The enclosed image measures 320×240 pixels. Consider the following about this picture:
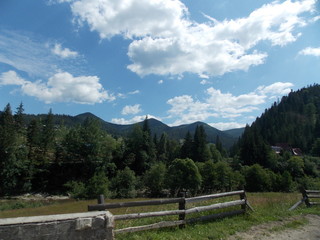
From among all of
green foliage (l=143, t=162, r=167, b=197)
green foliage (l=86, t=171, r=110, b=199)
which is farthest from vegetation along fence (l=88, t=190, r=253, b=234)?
green foliage (l=143, t=162, r=167, b=197)

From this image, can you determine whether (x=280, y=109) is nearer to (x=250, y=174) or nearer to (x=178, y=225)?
(x=250, y=174)

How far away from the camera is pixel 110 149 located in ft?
227

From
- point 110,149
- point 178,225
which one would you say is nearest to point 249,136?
point 110,149

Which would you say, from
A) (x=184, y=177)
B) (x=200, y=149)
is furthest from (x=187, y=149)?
(x=184, y=177)

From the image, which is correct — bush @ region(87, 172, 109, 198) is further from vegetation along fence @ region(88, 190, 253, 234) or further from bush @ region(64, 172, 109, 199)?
vegetation along fence @ region(88, 190, 253, 234)

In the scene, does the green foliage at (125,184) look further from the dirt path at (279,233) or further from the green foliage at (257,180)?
the dirt path at (279,233)

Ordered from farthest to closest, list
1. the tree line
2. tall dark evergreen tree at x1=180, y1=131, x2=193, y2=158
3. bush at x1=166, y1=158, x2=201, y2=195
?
tall dark evergreen tree at x1=180, y1=131, x2=193, y2=158 → the tree line → bush at x1=166, y1=158, x2=201, y2=195

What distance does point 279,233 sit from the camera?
834cm

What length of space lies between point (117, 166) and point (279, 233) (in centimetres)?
6724

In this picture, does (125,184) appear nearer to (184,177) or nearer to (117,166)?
(184,177)

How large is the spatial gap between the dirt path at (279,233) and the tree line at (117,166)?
34724 mm

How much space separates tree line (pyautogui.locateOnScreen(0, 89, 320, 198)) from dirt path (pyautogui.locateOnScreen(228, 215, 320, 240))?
34724 millimetres

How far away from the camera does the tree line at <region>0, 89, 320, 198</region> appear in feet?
158

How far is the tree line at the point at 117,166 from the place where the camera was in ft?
158
